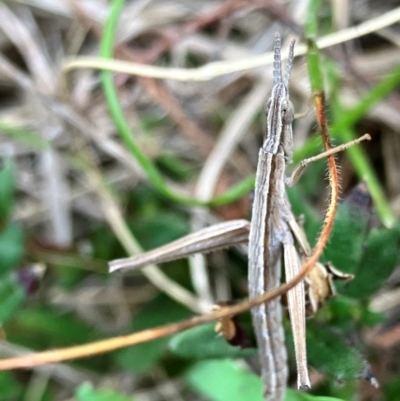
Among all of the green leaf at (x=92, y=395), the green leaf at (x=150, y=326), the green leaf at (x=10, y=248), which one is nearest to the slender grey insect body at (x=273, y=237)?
Answer: the green leaf at (x=92, y=395)

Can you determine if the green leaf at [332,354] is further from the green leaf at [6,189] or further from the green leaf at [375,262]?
the green leaf at [6,189]

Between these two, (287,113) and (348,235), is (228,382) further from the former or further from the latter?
(287,113)

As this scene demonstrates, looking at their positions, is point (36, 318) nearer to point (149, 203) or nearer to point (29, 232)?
point (29, 232)

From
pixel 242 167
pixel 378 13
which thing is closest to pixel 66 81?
pixel 242 167

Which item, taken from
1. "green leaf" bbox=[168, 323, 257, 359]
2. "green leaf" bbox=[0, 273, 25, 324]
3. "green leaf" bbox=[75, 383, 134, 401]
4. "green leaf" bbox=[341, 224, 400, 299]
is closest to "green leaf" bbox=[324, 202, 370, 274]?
"green leaf" bbox=[341, 224, 400, 299]

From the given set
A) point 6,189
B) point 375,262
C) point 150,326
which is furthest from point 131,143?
point 375,262

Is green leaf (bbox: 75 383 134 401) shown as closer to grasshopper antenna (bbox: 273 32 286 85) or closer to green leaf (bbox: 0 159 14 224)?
green leaf (bbox: 0 159 14 224)
